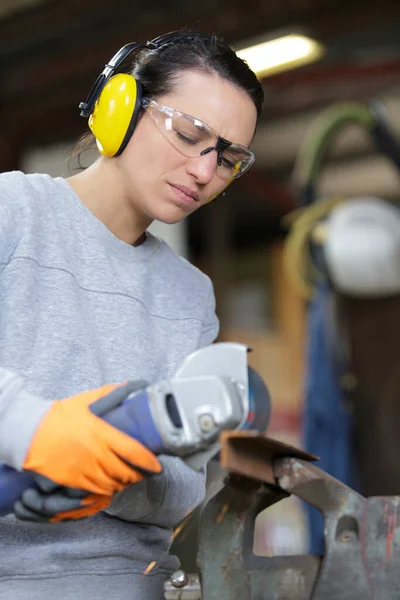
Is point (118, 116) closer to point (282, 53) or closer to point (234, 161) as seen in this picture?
point (234, 161)

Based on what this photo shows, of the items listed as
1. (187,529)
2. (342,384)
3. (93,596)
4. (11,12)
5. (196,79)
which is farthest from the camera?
(11,12)

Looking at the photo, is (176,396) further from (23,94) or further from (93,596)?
(23,94)

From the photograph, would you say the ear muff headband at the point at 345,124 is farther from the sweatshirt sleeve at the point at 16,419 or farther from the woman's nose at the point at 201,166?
the sweatshirt sleeve at the point at 16,419

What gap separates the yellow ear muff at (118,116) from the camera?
131cm

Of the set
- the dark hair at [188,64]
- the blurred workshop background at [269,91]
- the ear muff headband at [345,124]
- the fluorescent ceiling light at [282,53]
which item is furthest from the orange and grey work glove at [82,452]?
the fluorescent ceiling light at [282,53]

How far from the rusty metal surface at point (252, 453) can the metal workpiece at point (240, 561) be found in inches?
1.9

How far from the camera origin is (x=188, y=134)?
4.18ft

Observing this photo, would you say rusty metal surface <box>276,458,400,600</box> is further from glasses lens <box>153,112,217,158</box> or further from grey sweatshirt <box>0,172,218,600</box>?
glasses lens <box>153,112,217,158</box>

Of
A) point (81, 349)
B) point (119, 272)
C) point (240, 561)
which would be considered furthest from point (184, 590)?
point (119, 272)

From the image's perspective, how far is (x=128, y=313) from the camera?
4.36ft

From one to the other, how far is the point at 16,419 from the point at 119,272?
1.34ft

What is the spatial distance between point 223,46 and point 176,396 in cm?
62

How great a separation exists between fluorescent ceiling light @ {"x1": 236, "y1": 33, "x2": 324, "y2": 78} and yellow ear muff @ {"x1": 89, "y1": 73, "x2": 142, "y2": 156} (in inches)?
155

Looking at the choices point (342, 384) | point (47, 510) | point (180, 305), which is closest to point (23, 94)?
point (342, 384)
